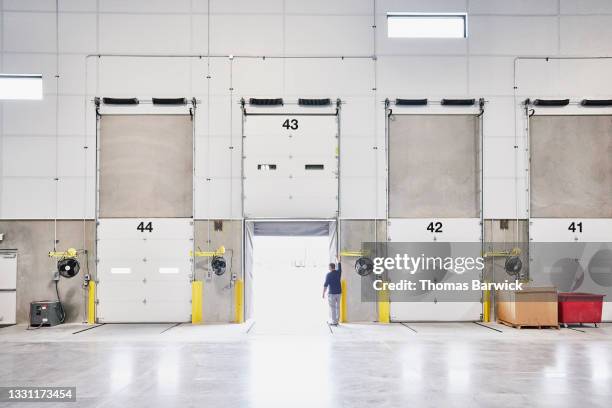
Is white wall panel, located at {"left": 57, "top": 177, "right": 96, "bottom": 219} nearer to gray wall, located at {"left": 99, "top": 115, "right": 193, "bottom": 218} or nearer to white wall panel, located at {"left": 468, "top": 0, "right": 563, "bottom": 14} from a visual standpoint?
gray wall, located at {"left": 99, "top": 115, "right": 193, "bottom": 218}

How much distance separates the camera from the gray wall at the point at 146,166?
13977 millimetres

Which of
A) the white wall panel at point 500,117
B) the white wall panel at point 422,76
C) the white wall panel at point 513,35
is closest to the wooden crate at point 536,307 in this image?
the white wall panel at point 500,117

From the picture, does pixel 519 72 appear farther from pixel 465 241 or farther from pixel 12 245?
pixel 12 245

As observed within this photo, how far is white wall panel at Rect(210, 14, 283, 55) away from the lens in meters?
14.1

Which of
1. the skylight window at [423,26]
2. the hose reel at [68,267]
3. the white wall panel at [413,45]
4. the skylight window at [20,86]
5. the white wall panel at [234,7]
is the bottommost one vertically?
the hose reel at [68,267]

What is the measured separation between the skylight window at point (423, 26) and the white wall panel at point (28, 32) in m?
8.93

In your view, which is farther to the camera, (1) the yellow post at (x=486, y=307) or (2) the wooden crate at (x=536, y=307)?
(1) the yellow post at (x=486, y=307)

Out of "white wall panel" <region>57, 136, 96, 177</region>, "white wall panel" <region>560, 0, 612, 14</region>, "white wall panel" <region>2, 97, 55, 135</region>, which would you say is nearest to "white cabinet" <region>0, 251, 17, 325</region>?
"white wall panel" <region>57, 136, 96, 177</region>

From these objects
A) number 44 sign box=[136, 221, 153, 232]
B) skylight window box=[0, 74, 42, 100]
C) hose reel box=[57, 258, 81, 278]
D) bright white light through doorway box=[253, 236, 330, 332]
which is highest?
skylight window box=[0, 74, 42, 100]

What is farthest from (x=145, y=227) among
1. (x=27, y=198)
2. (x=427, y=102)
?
(x=427, y=102)

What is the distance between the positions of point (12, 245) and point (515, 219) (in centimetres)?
1303

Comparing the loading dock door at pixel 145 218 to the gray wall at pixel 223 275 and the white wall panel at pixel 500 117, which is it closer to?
the gray wall at pixel 223 275

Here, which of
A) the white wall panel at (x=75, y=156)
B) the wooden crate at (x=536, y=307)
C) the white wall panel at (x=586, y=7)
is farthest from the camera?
the white wall panel at (x=586, y=7)

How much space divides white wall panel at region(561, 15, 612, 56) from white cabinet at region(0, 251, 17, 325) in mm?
15455
